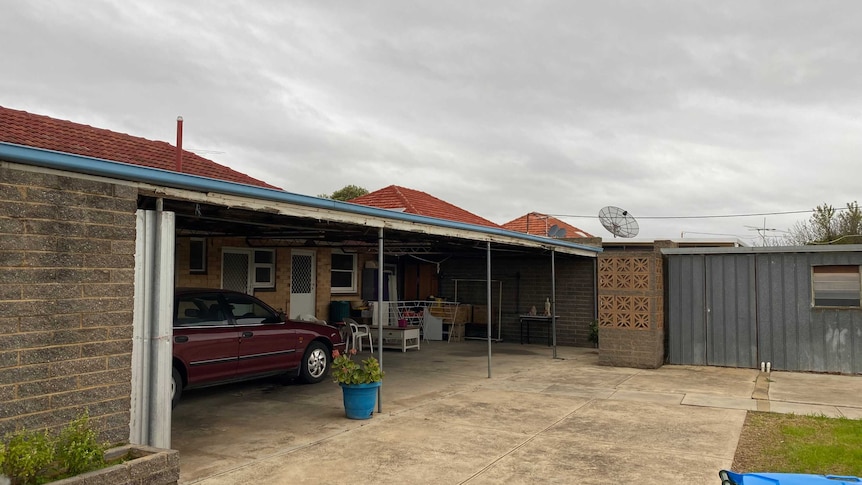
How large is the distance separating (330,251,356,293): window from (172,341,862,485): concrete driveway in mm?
4679

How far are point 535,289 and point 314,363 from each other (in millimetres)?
8471

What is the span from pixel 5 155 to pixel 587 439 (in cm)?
577

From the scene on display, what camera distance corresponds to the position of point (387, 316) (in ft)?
54.2

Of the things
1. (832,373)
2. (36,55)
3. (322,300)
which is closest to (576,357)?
(832,373)

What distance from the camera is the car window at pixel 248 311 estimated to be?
8.69 meters


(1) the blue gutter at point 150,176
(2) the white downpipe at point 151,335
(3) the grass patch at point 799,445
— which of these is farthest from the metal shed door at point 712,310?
(2) the white downpipe at point 151,335

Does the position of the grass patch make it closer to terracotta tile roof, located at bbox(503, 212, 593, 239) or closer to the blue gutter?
the blue gutter

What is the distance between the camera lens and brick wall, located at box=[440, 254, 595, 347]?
1619cm

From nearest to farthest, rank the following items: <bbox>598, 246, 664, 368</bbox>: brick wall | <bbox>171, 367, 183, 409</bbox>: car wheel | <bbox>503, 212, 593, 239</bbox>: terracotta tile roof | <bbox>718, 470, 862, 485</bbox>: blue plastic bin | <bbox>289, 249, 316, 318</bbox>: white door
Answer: <bbox>718, 470, 862, 485</bbox>: blue plastic bin
<bbox>171, 367, 183, 409</bbox>: car wheel
<bbox>598, 246, 664, 368</bbox>: brick wall
<bbox>289, 249, 316, 318</bbox>: white door
<bbox>503, 212, 593, 239</bbox>: terracotta tile roof

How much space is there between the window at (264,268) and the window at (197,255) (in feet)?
4.64

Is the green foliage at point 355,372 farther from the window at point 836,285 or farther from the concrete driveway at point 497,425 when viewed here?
the window at point 836,285

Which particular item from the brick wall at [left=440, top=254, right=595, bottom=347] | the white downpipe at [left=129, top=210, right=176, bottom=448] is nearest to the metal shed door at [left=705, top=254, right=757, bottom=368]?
the brick wall at [left=440, top=254, right=595, bottom=347]

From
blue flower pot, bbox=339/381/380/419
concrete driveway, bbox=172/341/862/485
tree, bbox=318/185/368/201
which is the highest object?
tree, bbox=318/185/368/201

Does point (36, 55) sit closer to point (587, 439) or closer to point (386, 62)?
point (386, 62)
